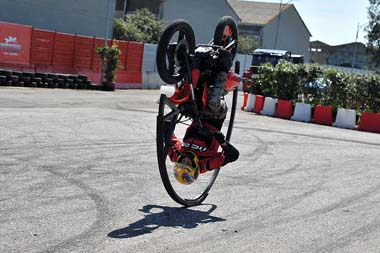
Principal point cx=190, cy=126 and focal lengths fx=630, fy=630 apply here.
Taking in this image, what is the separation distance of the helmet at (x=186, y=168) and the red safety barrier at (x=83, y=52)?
22.8 metres

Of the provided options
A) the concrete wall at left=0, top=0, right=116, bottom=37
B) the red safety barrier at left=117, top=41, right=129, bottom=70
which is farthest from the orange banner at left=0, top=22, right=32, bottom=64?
the concrete wall at left=0, top=0, right=116, bottom=37

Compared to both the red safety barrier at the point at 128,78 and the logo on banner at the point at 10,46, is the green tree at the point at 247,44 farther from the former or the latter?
the logo on banner at the point at 10,46

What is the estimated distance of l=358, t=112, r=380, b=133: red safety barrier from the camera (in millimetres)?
20828

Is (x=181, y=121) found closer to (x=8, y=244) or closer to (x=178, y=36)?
(x=178, y=36)

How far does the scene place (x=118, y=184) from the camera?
293 inches

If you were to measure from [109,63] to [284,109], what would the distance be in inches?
373

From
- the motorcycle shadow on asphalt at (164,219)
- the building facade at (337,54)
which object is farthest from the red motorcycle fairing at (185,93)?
the building facade at (337,54)

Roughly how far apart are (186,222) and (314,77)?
17734 millimetres

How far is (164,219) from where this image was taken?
616 centimetres

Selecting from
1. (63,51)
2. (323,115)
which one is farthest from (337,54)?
(323,115)

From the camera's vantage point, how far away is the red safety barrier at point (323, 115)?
21734 millimetres

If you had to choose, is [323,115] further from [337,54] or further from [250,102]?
[337,54]

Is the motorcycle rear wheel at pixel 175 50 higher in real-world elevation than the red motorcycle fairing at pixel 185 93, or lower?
higher

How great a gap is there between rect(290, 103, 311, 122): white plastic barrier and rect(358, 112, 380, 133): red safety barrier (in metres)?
1.87
